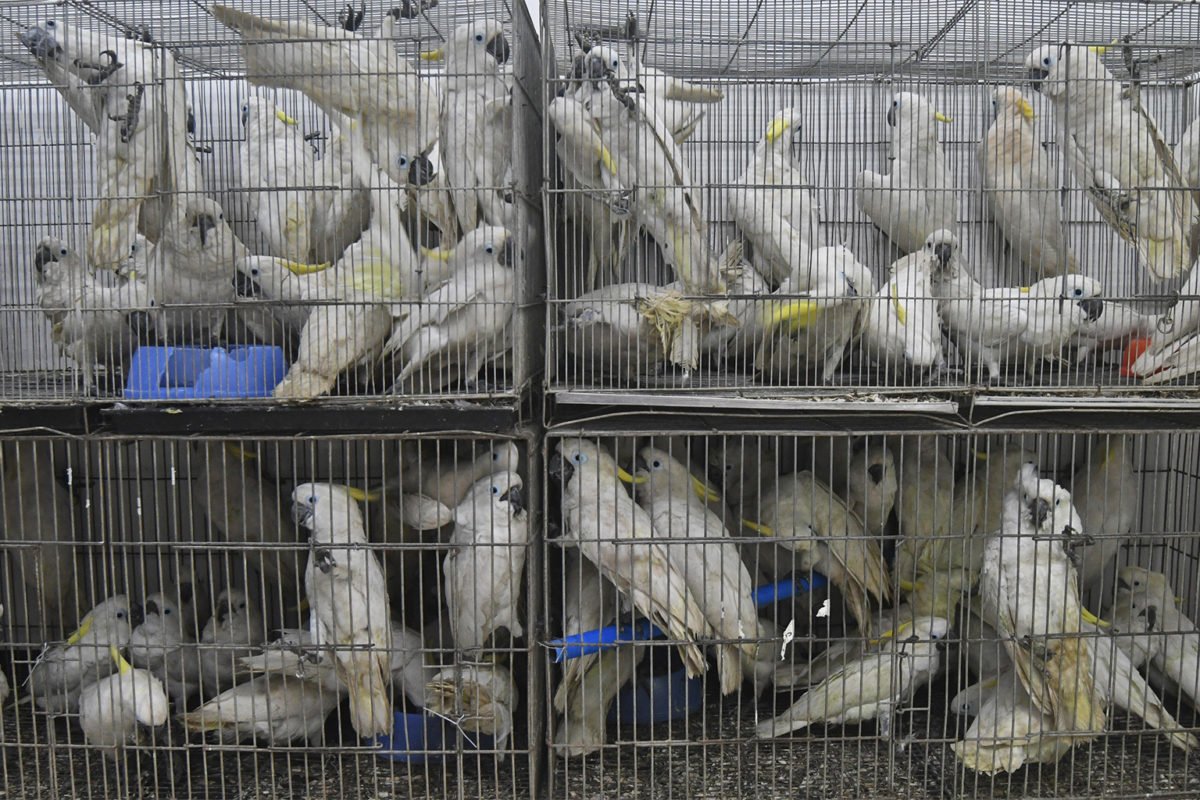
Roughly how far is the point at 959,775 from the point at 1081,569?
0.76 m

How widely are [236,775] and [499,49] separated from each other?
7.33 feet

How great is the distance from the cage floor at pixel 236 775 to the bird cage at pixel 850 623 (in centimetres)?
26

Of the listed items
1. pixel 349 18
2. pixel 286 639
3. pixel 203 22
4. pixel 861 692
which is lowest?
pixel 861 692

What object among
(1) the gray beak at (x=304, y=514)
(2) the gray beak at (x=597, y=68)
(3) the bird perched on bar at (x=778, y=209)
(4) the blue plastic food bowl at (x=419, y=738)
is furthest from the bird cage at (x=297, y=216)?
(4) the blue plastic food bowl at (x=419, y=738)

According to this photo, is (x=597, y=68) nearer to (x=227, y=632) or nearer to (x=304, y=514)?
(x=304, y=514)

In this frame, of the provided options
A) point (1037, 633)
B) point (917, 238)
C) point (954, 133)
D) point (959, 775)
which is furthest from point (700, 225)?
point (959, 775)

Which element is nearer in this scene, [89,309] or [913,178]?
[89,309]

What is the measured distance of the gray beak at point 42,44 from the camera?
279 centimetres

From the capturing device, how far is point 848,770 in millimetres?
2902

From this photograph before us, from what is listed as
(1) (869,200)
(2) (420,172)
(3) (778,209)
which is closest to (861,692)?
(3) (778,209)

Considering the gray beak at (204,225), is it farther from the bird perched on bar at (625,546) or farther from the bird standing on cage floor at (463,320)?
the bird perched on bar at (625,546)

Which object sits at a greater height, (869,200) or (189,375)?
(869,200)

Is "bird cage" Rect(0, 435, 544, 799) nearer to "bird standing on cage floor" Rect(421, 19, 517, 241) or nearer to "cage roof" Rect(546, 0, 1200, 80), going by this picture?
"bird standing on cage floor" Rect(421, 19, 517, 241)

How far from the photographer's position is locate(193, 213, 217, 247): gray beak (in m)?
2.97
